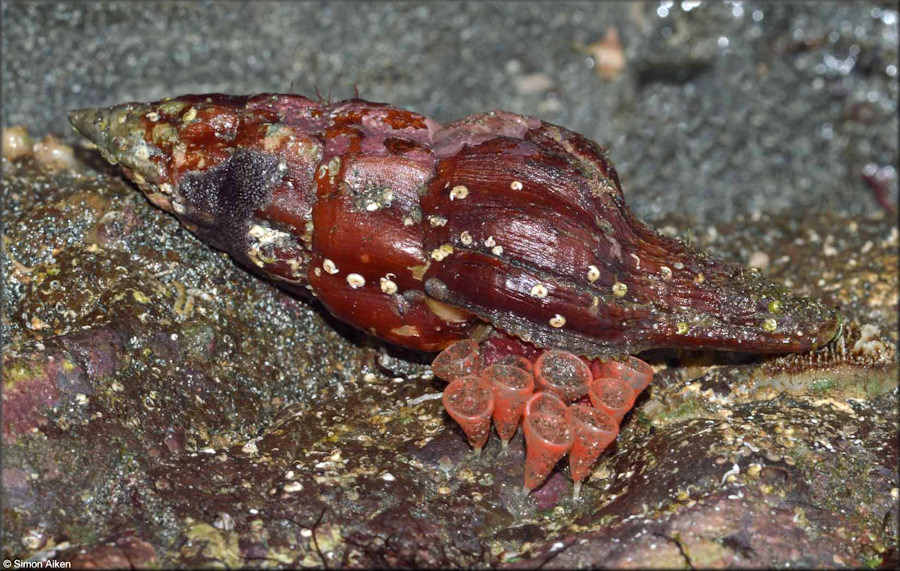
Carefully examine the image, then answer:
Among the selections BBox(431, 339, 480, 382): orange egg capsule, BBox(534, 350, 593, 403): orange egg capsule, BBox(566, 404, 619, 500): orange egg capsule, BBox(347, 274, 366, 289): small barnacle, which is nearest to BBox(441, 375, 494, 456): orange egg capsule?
BBox(431, 339, 480, 382): orange egg capsule

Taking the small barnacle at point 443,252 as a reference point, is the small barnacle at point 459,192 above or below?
above

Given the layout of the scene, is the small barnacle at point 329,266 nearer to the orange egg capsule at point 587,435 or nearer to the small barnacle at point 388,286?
the small barnacle at point 388,286

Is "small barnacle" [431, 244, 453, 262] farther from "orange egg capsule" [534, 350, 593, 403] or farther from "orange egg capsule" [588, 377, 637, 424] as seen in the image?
"orange egg capsule" [588, 377, 637, 424]

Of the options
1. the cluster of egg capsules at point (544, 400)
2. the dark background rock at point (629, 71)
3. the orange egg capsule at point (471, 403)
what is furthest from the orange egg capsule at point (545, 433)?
the dark background rock at point (629, 71)

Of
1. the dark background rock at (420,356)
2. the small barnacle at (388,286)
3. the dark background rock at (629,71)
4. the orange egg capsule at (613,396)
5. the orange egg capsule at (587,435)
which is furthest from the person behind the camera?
the dark background rock at (629,71)

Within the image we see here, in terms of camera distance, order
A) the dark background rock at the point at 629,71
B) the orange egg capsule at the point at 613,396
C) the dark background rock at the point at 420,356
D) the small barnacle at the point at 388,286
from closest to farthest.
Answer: the dark background rock at the point at 420,356, the orange egg capsule at the point at 613,396, the small barnacle at the point at 388,286, the dark background rock at the point at 629,71

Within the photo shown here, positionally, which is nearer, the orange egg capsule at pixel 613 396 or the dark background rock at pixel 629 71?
the orange egg capsule at pixel 613 396

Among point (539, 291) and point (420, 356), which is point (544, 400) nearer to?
point (539, 291)
